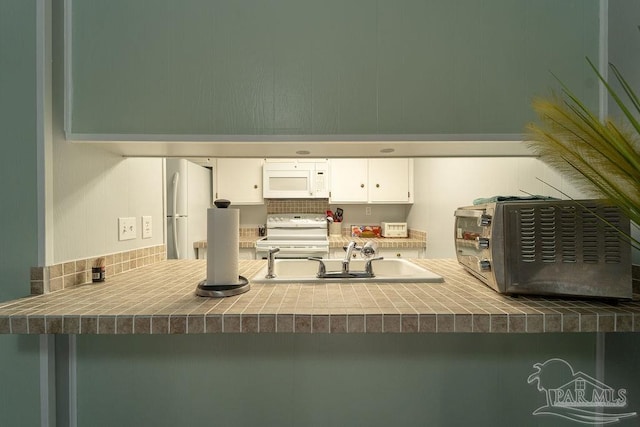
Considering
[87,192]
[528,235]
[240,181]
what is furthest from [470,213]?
[240,181]

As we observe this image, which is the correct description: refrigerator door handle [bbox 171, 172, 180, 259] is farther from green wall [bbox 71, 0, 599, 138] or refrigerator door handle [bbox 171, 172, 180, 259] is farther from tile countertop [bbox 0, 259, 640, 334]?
tile countertop [bbox 0, 259, 640, 334]

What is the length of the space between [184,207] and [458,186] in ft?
7.37

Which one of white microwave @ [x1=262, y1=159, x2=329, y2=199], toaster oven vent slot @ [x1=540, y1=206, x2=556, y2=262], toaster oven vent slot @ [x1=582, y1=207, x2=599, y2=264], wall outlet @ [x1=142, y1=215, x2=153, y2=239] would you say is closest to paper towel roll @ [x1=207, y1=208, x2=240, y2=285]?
wall outlet @ [x1=142, y1=215, x2=153, y2=239]

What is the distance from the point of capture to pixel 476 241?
3.76 feet

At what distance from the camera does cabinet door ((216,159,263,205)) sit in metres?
3.43

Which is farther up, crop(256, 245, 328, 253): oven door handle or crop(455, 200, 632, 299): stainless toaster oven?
crop(455, 200, 632, 299): stainless toaster oven

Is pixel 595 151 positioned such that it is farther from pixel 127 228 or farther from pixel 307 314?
pixel 127 228

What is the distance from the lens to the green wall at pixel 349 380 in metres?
1.18

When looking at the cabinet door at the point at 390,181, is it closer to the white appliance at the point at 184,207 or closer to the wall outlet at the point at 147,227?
the white appliance at the point at 184,207

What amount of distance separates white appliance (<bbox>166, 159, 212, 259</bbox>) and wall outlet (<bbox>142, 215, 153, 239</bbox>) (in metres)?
0.80

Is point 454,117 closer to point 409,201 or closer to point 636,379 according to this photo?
point 636,379

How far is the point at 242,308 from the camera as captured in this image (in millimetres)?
915

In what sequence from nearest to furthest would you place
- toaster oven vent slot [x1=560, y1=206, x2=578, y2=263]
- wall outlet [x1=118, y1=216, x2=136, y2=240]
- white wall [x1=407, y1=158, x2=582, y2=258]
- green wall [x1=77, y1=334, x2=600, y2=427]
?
toaster oven vent slot [x1=560, y1=206, x2=578, y2=263] < green wall [x1=77, y1=334, x2=600, y2=427] < wall outlet [x1=118, y1=216, x2=136, y2=240] < white wall [x1=407, y1=158, x2=582, y2=258]

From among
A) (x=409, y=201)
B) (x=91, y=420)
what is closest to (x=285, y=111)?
(x=91, y=420)
